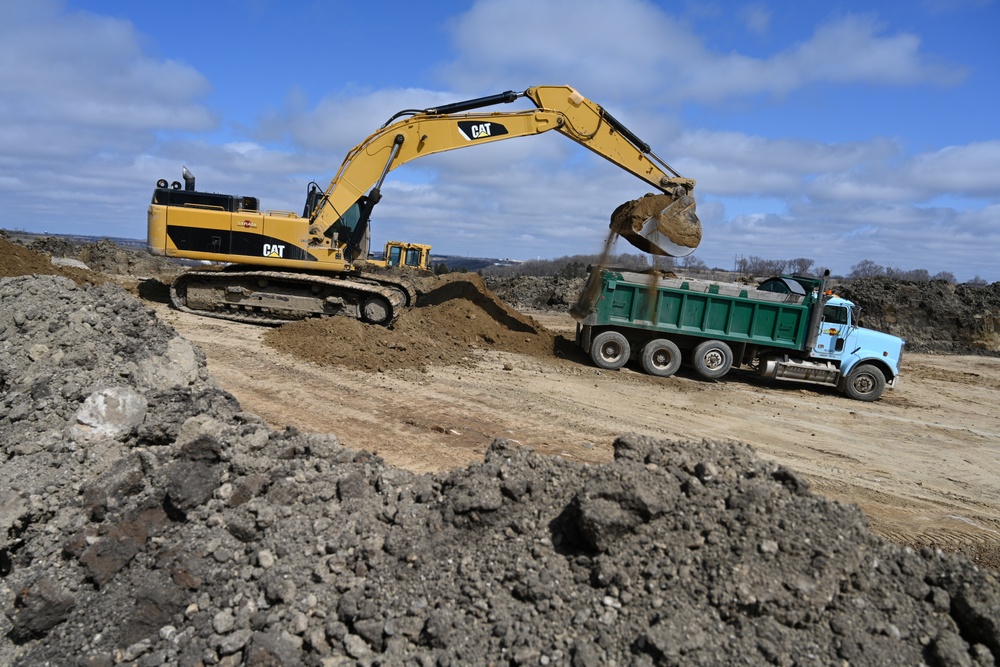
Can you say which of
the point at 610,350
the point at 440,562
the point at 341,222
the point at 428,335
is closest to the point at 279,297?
the point at 341,222

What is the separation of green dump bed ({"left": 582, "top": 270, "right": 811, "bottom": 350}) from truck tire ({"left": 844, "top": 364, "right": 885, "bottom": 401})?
1.20 meters

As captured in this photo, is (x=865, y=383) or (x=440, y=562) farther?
(x=865, y=383)

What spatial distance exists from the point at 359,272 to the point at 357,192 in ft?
5.84

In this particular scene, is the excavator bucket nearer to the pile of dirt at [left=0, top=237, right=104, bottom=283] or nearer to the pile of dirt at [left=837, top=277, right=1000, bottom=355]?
the pile of dirt at [left=0, top=237, right=104, bottom=283]

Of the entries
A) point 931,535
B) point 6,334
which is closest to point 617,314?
point 931,535

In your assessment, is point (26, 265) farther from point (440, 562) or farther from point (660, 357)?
point (440, 562)

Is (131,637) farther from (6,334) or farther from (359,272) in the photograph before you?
(359,272)

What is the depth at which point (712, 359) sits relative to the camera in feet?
42.1

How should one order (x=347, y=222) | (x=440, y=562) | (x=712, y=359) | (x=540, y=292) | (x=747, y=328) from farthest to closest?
(x=540, y=292) < (x=347, y=222) < (x=712, y=359) < (x=747, y=328) < (x=440, y=562)

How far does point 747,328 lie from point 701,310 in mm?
976

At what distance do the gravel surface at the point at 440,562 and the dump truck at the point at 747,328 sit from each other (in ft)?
25.7

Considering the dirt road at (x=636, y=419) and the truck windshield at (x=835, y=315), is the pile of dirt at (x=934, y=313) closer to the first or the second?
the dirt road at (x=636, y=419)

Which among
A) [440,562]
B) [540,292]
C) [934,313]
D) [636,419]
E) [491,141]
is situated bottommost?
[440,562]

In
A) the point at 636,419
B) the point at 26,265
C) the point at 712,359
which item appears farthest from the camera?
the point at 26,265
